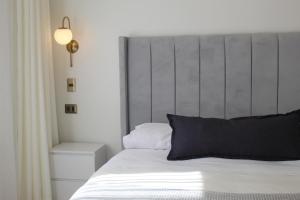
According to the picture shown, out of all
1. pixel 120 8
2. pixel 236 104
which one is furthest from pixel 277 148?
pixel 120 8

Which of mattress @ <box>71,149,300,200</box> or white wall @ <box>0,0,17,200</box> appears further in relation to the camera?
white wall @ <box>0,0,17,200</box>

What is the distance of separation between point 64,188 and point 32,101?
73 cm

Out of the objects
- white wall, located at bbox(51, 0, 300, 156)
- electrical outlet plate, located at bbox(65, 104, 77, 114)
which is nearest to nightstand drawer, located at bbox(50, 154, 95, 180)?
white wall, located at bbox(51, 0, 300, 156)

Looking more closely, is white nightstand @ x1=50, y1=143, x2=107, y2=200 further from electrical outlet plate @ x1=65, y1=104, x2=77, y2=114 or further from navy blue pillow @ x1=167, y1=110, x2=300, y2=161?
navy blue pillow @ x1=167, y1=110, x2=300, y2=161

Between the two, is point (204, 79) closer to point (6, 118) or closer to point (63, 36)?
point (63, 36)

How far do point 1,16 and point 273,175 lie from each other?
6.70 feet

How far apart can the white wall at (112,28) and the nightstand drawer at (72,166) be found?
0.31 meters

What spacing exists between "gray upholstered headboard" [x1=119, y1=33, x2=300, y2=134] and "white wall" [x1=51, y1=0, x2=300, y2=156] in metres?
0.13

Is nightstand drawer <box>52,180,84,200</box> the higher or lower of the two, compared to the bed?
lower

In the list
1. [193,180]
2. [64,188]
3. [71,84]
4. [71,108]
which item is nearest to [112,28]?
[71,84]

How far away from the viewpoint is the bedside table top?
2936 mm

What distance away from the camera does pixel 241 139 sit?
2.41 m

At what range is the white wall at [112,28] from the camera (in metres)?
2.87

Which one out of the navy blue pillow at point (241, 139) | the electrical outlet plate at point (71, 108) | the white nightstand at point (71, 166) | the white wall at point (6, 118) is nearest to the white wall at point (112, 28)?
the electrical outlet plate at point (71, 108)
